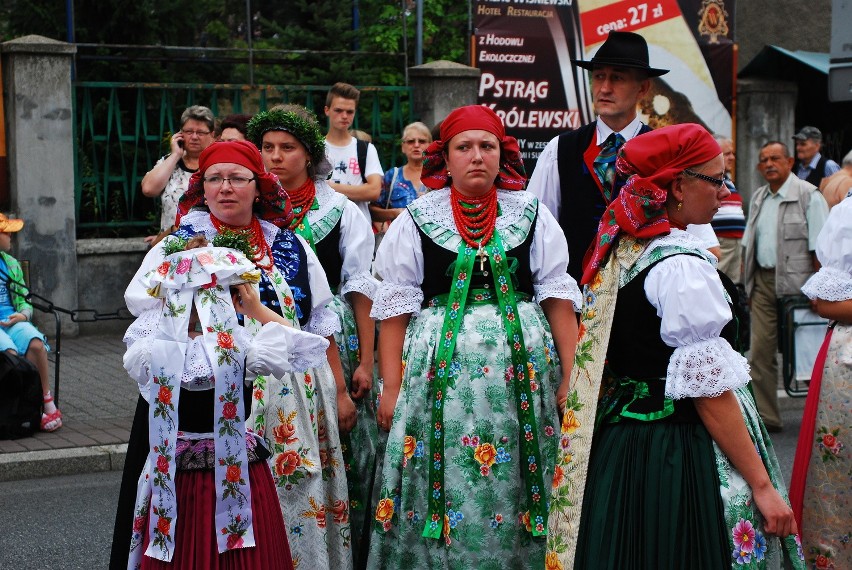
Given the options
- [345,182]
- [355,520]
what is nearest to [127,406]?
[345,182]

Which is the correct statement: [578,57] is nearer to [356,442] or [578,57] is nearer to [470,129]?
[356,442]

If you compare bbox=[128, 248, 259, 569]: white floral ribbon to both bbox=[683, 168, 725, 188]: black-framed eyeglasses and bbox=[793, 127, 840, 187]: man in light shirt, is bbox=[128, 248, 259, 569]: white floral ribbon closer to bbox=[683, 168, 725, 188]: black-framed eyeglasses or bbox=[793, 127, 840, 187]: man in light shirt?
bbox=[683, 168, 725, 188]: black-framed eyeglasses

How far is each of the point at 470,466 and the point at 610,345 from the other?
1.08m

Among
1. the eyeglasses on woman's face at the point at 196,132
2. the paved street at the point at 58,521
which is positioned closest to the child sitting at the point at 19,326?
the paved street at the point at 58,521

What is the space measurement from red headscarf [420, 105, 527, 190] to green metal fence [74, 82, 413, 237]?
7.73 m

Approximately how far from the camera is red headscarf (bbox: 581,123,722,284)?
3697 mm

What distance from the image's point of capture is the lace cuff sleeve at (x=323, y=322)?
16.4 feet

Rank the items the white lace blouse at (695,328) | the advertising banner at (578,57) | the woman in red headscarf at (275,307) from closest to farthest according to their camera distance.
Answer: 1. the white lace blouse at (695,328)
2. the woman in red headscarf at (275,307)
3. the advertising banner at (578,57)

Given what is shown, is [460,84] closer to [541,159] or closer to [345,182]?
[345,182]

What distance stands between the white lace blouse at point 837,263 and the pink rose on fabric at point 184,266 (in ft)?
7.86

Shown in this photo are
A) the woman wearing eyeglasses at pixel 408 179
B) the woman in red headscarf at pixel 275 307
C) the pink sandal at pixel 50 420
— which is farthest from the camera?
the woman wearing eyeglasses at pixel 408 179

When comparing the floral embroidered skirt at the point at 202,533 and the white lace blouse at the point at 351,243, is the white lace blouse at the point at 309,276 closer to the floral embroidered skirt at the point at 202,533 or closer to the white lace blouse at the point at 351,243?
Answer: the white lace blouse at the point at 351,243

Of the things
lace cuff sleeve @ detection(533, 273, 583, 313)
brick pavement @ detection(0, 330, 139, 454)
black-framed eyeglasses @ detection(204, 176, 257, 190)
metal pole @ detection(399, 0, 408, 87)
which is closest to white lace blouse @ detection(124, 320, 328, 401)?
black-framed eyeglasses @ detection(204, 176, 257, 190)

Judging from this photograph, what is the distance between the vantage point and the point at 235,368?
13.3 feet
